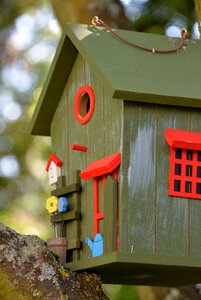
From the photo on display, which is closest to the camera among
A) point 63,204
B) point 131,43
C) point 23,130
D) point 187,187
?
point 187,187

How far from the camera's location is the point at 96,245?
6.59 meters

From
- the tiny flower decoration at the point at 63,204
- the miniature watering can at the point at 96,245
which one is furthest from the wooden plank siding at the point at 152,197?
the tiny flower decoration at the point at 63,204

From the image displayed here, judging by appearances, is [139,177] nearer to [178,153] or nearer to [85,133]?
[178,153]

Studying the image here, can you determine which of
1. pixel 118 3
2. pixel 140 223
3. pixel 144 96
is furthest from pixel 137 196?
pixel 118 3

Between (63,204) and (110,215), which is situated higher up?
(63,204)

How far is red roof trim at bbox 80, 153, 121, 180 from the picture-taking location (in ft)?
21.0

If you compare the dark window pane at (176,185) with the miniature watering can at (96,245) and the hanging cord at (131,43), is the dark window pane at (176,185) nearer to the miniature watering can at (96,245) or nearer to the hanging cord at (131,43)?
the miniature watering can at (96,245)

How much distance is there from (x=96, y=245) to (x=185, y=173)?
2.20 ft

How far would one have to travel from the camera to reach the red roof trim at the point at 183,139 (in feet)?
21.2

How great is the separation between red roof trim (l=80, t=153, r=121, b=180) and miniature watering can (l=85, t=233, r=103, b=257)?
1.20 feet

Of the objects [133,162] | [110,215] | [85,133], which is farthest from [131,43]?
[110,215]

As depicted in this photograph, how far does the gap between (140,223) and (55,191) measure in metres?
0.99

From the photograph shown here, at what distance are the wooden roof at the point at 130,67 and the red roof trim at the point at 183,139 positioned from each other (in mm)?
165

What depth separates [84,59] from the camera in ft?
22.8
